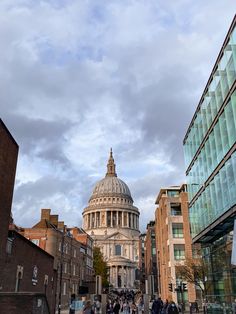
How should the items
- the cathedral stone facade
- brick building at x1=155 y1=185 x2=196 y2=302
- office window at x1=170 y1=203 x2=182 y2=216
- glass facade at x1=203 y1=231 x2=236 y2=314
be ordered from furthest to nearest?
the cathedral stone facade → office window at x1=170 y1=203 x2=182 y2=216 → brick building at x1=155 y1=185 x2=196 y2=302 → glass facade at x1=203 y1=231 x2=236 y2=314

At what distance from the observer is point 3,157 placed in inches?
1014

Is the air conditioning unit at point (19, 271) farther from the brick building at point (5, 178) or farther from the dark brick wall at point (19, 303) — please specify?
the dark brick wall at point (19, 303)

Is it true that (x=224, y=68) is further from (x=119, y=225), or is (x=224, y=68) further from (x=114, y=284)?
(x=119, y=225)

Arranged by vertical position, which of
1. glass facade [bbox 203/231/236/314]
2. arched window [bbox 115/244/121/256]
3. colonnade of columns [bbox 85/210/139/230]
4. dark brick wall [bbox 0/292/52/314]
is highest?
colonnade of columns [bbox 85/210/139/230]

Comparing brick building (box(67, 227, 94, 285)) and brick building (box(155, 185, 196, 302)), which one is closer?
brick building (box(155, 185, 196, 302))

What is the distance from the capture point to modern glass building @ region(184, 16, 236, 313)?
25.6 metres

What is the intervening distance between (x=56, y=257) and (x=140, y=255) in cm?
10704

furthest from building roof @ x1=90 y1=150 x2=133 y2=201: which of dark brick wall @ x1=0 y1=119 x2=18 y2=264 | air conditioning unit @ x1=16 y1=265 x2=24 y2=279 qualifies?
dark brick wall @ x1=0 y1=119 x2=18 y2=264

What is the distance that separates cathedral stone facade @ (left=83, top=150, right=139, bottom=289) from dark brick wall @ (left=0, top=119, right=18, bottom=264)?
12073 cm

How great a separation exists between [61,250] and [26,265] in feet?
50.5

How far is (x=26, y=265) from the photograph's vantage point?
3472 cm

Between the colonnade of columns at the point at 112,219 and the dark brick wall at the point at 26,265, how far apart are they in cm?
12096

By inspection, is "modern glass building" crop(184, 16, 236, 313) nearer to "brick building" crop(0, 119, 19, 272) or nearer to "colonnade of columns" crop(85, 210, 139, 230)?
"brick building" crop(0, 119, 19, 272)

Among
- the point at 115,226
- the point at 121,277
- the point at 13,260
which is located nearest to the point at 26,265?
the point at 13,260
